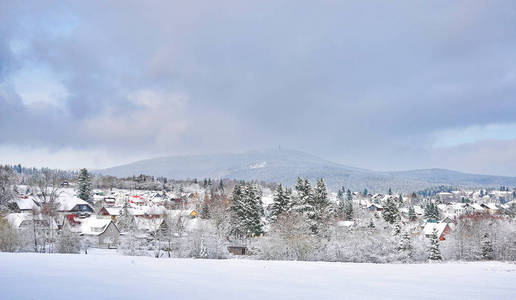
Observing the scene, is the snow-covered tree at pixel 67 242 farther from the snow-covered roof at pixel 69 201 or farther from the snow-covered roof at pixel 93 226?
the snow-covered roof at pixel 69 201

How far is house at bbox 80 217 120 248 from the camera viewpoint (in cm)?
5375

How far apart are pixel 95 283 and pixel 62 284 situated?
866 mm

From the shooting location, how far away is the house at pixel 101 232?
53.8 metres

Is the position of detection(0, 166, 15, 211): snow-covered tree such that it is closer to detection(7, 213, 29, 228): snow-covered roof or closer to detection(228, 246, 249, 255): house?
detection(7, 213, 29, 228): snow-covered roof

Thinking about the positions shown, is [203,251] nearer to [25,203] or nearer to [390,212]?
[390,212]

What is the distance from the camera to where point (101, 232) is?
55.2 meters

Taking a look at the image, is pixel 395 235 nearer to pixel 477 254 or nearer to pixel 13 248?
pixel 477 254

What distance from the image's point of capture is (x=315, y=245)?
37938 mm

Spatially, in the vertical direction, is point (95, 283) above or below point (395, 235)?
above

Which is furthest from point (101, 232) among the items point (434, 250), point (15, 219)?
point (434, 250)

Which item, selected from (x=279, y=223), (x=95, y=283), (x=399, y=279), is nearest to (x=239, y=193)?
(x=279, y=223)

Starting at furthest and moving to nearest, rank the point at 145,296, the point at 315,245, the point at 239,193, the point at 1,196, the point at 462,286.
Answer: the point at 239,193 → the point at 1,196 → the point at 315,245 → the point at 462,286 → the point at 145,296

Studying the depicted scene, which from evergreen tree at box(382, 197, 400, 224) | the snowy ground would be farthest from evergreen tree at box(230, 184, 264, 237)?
the snowy ground

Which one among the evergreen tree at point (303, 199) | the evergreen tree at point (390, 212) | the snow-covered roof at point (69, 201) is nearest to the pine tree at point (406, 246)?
the evergreen tree at point (390, 212)
